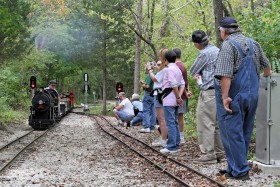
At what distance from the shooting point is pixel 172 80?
A: 869 centimetres

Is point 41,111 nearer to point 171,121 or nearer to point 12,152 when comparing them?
point 12,152

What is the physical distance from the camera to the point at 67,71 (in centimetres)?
4169

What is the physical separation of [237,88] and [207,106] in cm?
173

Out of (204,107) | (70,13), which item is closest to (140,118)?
(204,107)

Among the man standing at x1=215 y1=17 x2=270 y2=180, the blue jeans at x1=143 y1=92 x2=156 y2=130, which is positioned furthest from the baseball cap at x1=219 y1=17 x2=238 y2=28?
the blue jeans at x1=143 y1=92 x2=156 y2=130

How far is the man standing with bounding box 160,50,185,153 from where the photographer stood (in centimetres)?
871

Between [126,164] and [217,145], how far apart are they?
1.63 m

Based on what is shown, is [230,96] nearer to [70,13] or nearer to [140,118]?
[140,118]

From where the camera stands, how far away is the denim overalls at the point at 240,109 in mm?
6004

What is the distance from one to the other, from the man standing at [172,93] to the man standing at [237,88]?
248 cm

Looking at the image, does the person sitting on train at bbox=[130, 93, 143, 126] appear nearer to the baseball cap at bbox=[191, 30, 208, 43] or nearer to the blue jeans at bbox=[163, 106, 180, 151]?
the blue jeans at bbox=[163, 106, 180, 151]

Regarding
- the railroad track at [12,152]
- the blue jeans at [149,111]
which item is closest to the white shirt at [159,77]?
the railroad track at [12,152]

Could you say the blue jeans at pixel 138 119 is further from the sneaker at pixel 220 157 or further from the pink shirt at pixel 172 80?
the sneaker at pixel 220 157

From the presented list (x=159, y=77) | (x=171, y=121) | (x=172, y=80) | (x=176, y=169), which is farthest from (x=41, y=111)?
(x=176, y=169)
